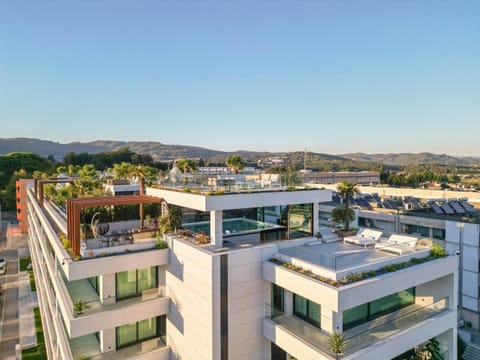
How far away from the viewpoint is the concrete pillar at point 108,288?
14.1m

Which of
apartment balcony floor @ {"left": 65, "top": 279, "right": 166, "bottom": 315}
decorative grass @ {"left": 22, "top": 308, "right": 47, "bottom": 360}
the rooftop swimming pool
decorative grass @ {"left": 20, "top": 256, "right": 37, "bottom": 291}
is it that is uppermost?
the rooftop swimming pool

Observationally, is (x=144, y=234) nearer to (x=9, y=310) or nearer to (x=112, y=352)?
(x=112, y=352)

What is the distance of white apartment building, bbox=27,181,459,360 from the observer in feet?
37.2

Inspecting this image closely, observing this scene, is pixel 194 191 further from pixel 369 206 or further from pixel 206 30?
pixel 369 206

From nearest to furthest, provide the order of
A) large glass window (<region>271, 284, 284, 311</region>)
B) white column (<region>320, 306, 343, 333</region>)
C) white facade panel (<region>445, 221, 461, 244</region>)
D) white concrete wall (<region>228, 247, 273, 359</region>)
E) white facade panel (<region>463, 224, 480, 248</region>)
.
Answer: white column (<region>320, 306, 343, 333</region>) < white concrete wall (<region>228, 247, 273, 359</region>) < large glass window (<region>271, 284, 284, 311</region>) < white facade panel (<region>463, 224, 480, 248</region>) < white facade panel (<region>445, 221, 461, 244</region>)

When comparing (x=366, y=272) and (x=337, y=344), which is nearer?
(x=337, y=344)

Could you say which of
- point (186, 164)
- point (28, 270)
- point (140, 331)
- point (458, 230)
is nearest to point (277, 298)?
point (140, 331)

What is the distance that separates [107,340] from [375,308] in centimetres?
1229

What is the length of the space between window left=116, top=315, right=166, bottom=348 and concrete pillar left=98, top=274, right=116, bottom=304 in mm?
1646

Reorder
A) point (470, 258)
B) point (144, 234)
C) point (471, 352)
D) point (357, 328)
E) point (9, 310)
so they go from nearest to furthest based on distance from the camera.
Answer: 1. point (357, 328)
2. point (144, 234)
3. point (471, 352)
4. point (470, 258)
5. point (9, 310)

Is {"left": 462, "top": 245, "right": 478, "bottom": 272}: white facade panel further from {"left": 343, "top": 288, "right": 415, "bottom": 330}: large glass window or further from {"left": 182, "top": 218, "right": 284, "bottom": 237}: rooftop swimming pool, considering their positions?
{"left": 182, "top": 218, "right": 284, "bottom": 237}: rooftop swimming pool

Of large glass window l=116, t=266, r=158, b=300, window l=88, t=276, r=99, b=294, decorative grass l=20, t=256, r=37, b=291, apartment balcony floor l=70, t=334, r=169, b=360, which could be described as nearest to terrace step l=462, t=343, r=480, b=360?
apartment balcony floor l=70, t=334, r=169, b=360

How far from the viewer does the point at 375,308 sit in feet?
43.9

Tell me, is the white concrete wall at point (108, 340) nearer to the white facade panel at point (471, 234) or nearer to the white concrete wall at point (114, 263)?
the white concrete wall at point (114, 263)
